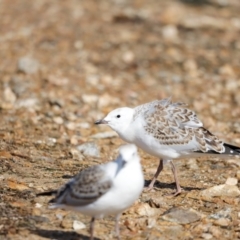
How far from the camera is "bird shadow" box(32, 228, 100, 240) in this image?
6.66 metres

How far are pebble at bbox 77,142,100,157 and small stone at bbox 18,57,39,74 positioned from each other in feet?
11.2

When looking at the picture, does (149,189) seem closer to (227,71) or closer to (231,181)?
(231,181)

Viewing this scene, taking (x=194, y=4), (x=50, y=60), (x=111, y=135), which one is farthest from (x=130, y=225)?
(x=194, y=4)

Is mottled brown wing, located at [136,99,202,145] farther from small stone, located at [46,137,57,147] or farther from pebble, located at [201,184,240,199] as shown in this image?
small stone, located at [46,137,57,147]

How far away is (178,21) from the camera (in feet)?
52.4

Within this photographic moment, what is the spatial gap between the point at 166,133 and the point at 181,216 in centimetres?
110

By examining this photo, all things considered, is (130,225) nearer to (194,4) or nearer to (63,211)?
(63,211)

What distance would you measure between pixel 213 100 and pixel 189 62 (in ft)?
5.67

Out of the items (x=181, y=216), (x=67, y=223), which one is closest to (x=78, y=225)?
(x=67, y=223)

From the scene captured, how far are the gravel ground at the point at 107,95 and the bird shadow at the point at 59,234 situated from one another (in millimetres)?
19

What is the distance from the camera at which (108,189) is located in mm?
6293

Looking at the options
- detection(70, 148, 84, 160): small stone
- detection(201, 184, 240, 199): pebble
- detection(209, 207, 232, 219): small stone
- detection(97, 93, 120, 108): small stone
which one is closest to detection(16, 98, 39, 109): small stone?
detection(97, 93, 120, 108): small stone

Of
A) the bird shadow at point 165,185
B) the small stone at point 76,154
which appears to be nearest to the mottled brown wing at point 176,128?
the bird shadow at point 165,185

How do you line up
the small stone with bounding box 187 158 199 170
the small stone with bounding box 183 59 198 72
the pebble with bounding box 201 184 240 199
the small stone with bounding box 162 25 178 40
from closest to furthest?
the pebble with bounding box 201 184 240 199 → the small stone with bounding box 187 158 199 170 → the small stone with bounding box 183 59 198 72 → the small stone with bounding box 162 25 178 40
